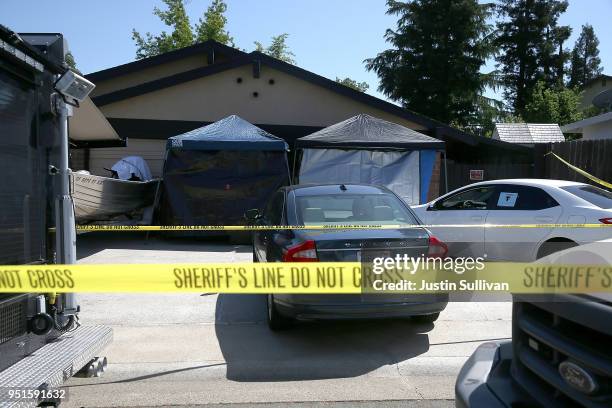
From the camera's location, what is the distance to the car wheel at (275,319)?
5418 millimetres

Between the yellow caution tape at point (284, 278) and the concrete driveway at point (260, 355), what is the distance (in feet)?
2.21

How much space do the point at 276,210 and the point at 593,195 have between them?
446cm

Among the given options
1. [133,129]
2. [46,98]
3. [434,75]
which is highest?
[434,75]

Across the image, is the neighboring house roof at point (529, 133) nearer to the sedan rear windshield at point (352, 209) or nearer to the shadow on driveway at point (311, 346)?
the sedan rear windshield at point (352, 209)

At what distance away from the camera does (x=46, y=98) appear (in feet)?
11.9

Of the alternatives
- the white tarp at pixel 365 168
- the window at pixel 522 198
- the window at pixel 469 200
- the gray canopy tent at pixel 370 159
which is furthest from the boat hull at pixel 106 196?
the window at pixel 522 198

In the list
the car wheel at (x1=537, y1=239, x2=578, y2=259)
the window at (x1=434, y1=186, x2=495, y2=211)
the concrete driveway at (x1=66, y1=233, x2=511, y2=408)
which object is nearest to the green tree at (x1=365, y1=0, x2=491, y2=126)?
the window at (x1=434, y1=186, x2=495, y2=211)

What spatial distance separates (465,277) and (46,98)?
4705mm

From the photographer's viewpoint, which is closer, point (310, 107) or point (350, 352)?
point (350, 352)

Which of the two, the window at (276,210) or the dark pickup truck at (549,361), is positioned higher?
the window at (276,210)

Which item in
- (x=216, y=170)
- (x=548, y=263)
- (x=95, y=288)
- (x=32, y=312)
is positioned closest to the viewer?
(x=548, y=263)

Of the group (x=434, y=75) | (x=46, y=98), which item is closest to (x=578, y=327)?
(x=46, y=98)

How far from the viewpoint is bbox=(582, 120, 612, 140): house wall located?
17375 mm

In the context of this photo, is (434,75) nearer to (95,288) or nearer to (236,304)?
(236,304)
